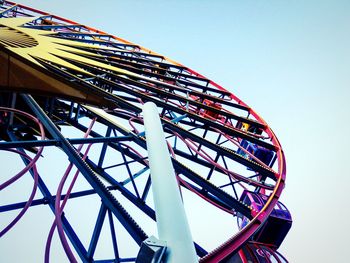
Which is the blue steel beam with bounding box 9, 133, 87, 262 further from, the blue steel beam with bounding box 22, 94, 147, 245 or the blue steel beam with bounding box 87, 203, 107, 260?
the blue steel beam with bounding box 22, 94, 147, 245

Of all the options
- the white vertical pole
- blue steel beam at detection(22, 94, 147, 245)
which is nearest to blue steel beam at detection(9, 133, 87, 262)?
blue steel beam at detection(22, 94, 147, 245)

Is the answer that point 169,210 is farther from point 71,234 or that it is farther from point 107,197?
point 71,234

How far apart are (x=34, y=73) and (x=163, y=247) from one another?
5176 mm

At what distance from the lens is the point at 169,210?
5.86ft

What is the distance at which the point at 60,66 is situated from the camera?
6289mm

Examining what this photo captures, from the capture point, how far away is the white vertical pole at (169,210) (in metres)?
1.50

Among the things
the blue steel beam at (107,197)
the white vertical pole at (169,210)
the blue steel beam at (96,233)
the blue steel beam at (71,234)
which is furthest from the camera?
the blue steel beam at (71,234)

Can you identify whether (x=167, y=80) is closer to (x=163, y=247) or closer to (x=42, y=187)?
(x=42, y=187)

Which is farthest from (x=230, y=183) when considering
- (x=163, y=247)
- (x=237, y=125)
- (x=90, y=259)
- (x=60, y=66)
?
(x=163, y=247)

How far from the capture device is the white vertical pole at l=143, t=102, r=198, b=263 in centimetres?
150

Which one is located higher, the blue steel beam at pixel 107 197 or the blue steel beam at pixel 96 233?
the blue steel beam at pixel 107 197

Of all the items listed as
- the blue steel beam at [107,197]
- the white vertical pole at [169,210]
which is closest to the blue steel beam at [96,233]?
the blue steel beam at [107,197]

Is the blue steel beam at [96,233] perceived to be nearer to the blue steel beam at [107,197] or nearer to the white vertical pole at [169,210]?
the blue steel beam at [107,197]

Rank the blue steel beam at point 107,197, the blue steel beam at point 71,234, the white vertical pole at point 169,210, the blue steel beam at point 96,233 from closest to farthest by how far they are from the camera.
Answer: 1. the white vertical pole at point 169,210
2. the blue steel beam at point 107,197
3. the blue steel beam at point 96,233
4. the blue steel beam at point 71,234
